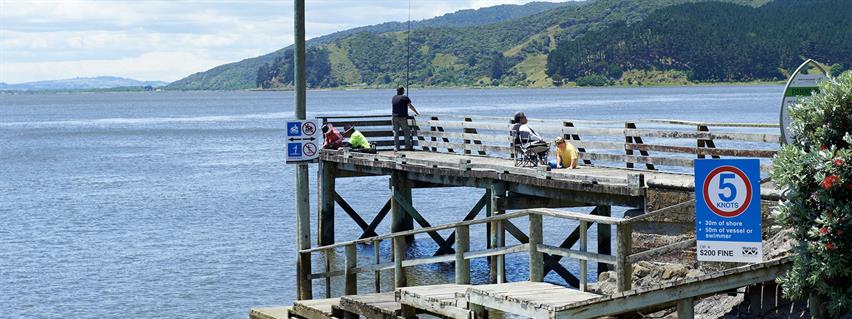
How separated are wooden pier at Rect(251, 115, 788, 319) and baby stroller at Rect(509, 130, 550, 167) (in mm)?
785

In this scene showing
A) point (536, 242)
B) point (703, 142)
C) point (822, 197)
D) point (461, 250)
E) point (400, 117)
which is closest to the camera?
point (822, 197)

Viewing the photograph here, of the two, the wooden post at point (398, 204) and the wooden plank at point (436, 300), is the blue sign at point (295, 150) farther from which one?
the wooden post at point (398, 204)

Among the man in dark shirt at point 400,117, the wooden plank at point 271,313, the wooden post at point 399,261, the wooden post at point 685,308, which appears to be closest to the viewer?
the wooden post at point 685,308

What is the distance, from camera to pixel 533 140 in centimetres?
2277

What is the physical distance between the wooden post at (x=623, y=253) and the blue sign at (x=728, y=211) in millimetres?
615

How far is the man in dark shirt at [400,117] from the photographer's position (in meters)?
28.8

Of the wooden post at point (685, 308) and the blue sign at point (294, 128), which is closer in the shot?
the wooden post at point (685, 308)

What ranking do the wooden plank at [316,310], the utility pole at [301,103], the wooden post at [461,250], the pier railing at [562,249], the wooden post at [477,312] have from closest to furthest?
1. the wooden post at [477,312]
2. the pier railing at [562,249]
3. the wooden post at [461,250]
4. the wooden plank at [316,310]
5. the utility pole at [301,103]

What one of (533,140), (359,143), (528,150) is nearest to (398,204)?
(359,143)

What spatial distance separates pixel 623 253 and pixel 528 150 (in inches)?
444

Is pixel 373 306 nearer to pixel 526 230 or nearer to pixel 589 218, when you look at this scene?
pixel 589 218

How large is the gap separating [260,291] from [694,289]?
16.2m

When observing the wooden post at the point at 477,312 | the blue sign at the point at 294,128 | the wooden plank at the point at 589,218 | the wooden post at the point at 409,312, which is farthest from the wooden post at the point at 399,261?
the wooden post at the point at 477,312

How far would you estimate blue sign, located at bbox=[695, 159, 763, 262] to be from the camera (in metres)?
10.3
